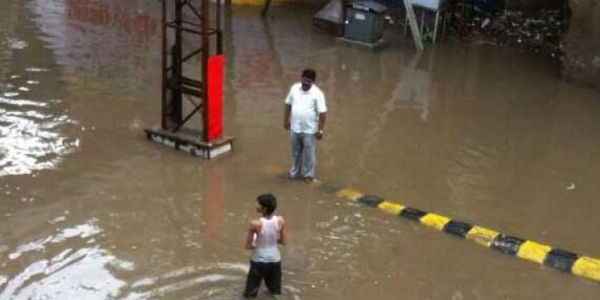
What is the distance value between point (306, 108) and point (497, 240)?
9.57 ft

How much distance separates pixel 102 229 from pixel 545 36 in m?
15.0

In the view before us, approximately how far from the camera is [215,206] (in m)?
9.66

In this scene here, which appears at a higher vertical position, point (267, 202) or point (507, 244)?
point (267, 202)

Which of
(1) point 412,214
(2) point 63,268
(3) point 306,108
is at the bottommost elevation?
(2) point 63,268

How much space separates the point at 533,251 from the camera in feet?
28.9

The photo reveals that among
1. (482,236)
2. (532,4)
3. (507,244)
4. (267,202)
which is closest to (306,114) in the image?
(482,236)

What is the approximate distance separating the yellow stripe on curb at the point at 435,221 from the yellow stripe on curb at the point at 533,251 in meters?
1.00

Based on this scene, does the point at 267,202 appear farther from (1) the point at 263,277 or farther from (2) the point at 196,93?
(2) the point at 196,93

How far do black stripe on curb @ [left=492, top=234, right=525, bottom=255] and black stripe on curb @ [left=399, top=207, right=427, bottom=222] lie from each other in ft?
3.38

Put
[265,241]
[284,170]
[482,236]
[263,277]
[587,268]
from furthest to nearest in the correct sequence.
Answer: [284,170] → [482,236] → [587,268] → [263,277] → [265,241]

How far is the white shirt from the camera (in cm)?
995

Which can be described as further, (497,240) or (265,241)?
(497,240)

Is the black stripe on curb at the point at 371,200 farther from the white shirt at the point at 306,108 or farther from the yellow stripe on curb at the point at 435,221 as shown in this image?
the white shirt at the point at 306,108

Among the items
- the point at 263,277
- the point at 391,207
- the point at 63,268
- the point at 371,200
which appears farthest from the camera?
the point at 371,200
